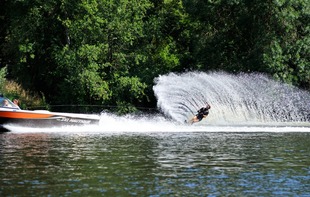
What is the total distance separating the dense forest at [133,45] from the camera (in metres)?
57.3

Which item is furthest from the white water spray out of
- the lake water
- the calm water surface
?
the calm water surface

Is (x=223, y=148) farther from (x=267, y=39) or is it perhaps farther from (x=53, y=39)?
(x=53, y=39)

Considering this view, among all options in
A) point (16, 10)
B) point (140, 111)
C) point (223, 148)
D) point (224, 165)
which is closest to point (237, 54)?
point (140, 111)

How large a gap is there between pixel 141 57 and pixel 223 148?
29.3 m

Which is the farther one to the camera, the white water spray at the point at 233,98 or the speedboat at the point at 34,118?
the white water spray at the point at 233,98

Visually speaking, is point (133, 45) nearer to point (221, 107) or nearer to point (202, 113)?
point (221, 107)

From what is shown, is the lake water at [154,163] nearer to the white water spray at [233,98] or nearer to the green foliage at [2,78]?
the white water spray at [233,98]

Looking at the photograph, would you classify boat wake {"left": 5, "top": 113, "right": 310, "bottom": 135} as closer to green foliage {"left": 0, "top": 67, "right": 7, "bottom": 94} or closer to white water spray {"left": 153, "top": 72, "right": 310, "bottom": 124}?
white water spray {"left": 153, "top": 72, "right": 310, "bottom": 124}

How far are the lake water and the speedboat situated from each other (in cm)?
69

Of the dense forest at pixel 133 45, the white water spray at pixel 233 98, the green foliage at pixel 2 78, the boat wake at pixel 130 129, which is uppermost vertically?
the dense forest at pixel 133 45

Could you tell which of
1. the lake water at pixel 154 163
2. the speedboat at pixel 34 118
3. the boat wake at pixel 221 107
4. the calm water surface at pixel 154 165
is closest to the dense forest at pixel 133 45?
the boat wake at pixel 221 107

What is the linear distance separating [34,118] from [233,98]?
663 inches

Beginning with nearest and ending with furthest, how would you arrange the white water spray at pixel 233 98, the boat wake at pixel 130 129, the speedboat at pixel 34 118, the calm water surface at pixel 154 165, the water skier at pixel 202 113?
1. the calm water surface at pixel 154 165
2. the speedboat at pixel 34 118
3. the boat wake at pixel 130 129
4. the water skier at pixel 202 113
5. the white water spray at pixel 233 98

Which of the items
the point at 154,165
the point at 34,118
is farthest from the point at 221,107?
the point at 154,165
